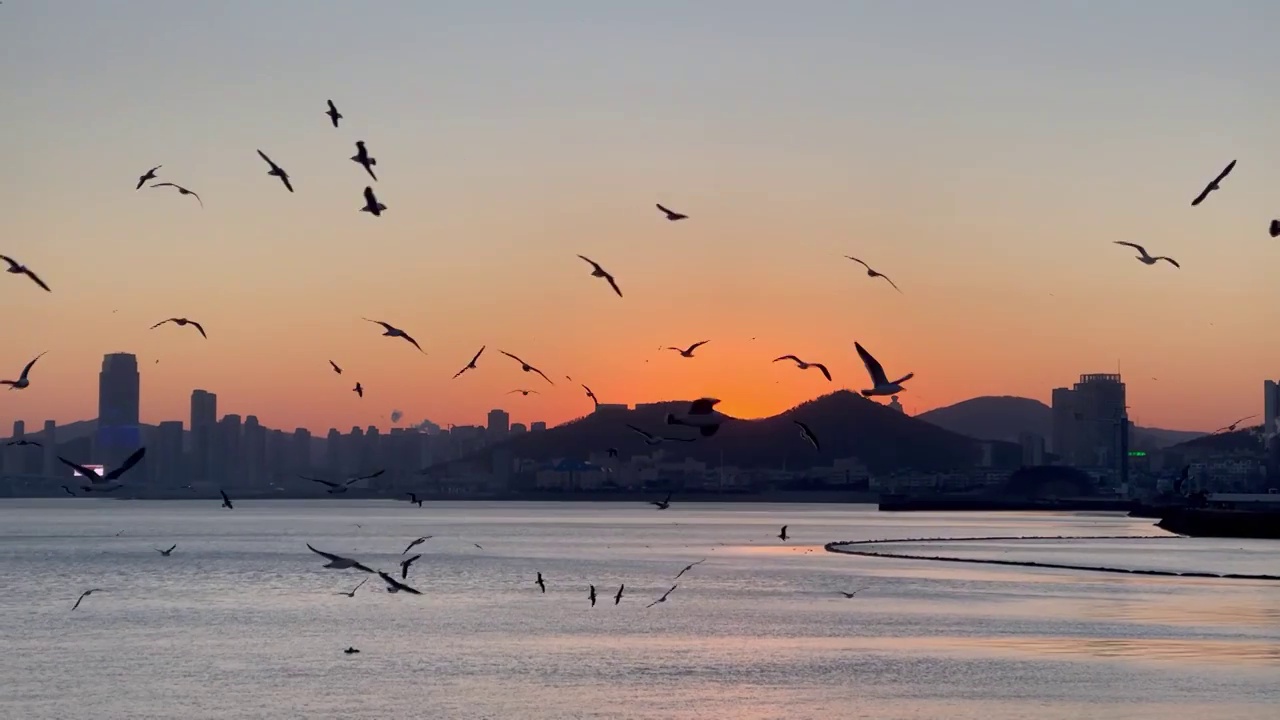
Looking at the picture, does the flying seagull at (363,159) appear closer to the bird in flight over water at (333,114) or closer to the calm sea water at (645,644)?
the bird in flight over water at (333,114)

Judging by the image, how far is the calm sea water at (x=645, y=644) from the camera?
37.6 m

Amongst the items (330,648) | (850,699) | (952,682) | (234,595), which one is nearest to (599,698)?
(850,699)

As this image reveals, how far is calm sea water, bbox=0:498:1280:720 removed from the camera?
3756 centimetres

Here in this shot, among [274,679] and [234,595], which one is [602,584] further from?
[274,679]

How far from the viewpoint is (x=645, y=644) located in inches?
2008

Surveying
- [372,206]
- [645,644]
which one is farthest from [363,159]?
[645,644]

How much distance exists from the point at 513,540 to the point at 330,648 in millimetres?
108513

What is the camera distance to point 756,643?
171 ft

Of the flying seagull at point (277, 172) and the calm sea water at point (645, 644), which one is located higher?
the flying seagull at point (277, 172)

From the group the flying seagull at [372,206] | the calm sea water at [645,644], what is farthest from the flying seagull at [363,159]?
the calm sea water at [645,644]

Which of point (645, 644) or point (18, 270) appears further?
point (645, 644)

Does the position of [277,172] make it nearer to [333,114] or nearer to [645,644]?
[333,114]

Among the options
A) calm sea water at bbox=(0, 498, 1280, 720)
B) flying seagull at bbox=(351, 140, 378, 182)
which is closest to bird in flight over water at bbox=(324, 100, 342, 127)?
flying seagull at bbox=(351, 140, 378, 182)

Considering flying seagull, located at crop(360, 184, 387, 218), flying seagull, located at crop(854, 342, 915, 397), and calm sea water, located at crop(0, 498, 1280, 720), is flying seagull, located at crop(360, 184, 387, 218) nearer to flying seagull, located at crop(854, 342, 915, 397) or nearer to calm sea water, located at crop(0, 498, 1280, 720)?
flying seagull, located at crop(854, 342, 915, 397)
